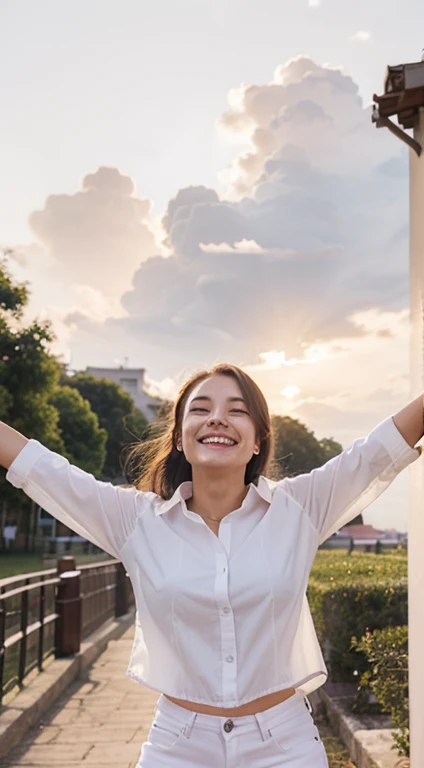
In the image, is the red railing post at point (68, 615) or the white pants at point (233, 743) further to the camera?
the red railing post at point (68, 615)

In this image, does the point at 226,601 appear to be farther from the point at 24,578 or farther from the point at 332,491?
the point at 24,578

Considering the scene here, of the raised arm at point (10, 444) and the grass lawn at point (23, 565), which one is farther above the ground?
the raised arm at point (10, 444)

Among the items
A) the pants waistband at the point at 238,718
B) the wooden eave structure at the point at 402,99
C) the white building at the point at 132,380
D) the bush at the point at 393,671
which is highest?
the white building at the point at 132,380

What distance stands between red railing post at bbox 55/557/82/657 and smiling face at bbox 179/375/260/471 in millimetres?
6400

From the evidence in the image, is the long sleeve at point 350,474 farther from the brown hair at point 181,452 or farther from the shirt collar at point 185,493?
the brown hair at point 181,452

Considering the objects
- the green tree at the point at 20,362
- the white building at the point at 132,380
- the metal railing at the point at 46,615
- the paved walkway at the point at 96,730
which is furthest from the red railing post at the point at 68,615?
the white building at the point at 132,380

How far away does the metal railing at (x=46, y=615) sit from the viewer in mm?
6602

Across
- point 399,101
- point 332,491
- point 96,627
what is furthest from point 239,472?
point 96,627

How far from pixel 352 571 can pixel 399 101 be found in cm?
469

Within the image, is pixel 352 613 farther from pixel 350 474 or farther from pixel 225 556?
pixel 225 556

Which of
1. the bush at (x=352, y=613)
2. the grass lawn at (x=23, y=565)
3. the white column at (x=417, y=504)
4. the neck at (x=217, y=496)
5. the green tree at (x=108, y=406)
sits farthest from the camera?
the green tree at (x=108, y=406)

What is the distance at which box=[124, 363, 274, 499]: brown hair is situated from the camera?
9.30ft

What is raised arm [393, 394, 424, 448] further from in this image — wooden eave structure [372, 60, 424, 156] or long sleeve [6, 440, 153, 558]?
Result: wooden eave structure [372, 60, 424, 156]

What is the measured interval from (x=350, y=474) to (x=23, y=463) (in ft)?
3.31
